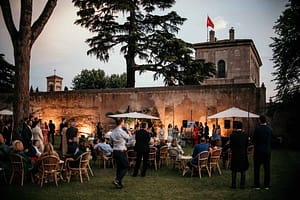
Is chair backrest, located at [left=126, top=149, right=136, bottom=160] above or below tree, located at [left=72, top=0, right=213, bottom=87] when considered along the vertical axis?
below

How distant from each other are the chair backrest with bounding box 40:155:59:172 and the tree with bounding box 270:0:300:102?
15.5m

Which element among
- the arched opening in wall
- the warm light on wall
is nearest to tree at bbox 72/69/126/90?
the arched opening in wall

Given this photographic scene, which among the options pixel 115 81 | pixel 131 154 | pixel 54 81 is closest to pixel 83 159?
Answer: pixel 131 154

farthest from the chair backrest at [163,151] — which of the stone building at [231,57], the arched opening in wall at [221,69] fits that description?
the arched opening in wall at [221,69]

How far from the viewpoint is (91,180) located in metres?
8.95

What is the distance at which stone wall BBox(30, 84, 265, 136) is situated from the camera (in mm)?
19783

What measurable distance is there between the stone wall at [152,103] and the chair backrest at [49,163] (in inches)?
526

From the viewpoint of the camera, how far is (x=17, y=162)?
26.9ft

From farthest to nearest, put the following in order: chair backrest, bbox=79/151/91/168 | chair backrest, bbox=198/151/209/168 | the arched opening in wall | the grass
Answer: the arched opening in wall < chair backrest, bbox=198/151/209/168 < chair backrest, bbox=79/151/91/168 < the grass

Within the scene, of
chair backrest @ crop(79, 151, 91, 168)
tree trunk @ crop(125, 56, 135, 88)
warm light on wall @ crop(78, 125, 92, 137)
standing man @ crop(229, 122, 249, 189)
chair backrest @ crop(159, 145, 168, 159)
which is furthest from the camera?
tree trunk @ crop(125, 56, 135, 88)

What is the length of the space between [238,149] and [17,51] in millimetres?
8696

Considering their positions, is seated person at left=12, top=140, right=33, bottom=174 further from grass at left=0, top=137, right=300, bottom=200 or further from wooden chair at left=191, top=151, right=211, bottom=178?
wooden chair at left=191, top=151, right=211, bottom=178

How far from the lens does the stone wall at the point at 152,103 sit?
19783mm

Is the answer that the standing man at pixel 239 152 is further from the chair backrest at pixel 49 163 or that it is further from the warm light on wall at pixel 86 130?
the warm light on wall at pixel 86 130
